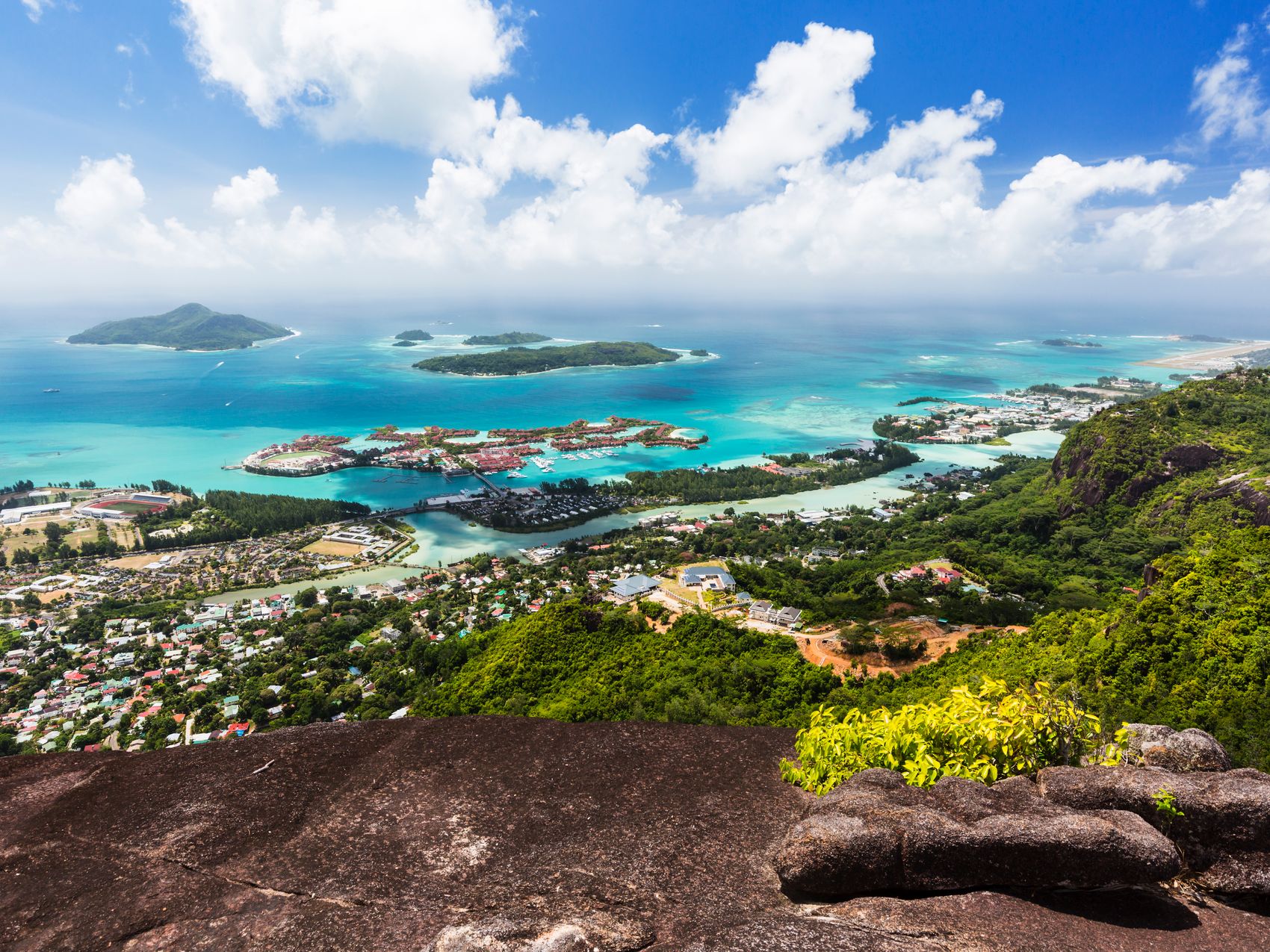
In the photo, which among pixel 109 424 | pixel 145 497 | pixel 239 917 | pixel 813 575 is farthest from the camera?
pixel 109 424

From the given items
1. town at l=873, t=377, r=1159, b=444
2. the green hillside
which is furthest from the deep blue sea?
the green hillside

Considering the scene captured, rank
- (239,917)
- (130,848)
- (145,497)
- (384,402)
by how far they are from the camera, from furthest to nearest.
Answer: (384,402)
(145,497)
(130,848)
(239,917)

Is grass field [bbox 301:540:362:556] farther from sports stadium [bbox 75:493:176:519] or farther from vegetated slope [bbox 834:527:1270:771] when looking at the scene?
vegetated slope [bbox 834:527:1270:771]

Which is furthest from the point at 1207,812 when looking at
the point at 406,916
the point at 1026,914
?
the point at 406,916

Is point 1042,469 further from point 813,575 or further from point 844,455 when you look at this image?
point 813,575

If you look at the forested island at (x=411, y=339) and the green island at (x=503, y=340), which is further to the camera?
the forested island at (x=411, y=339)

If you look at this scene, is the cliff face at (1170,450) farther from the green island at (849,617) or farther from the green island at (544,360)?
the green island at (544,360)

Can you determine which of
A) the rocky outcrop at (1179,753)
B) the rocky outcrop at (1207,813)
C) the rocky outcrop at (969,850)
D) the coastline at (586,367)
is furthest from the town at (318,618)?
the coastline at (586,367)
